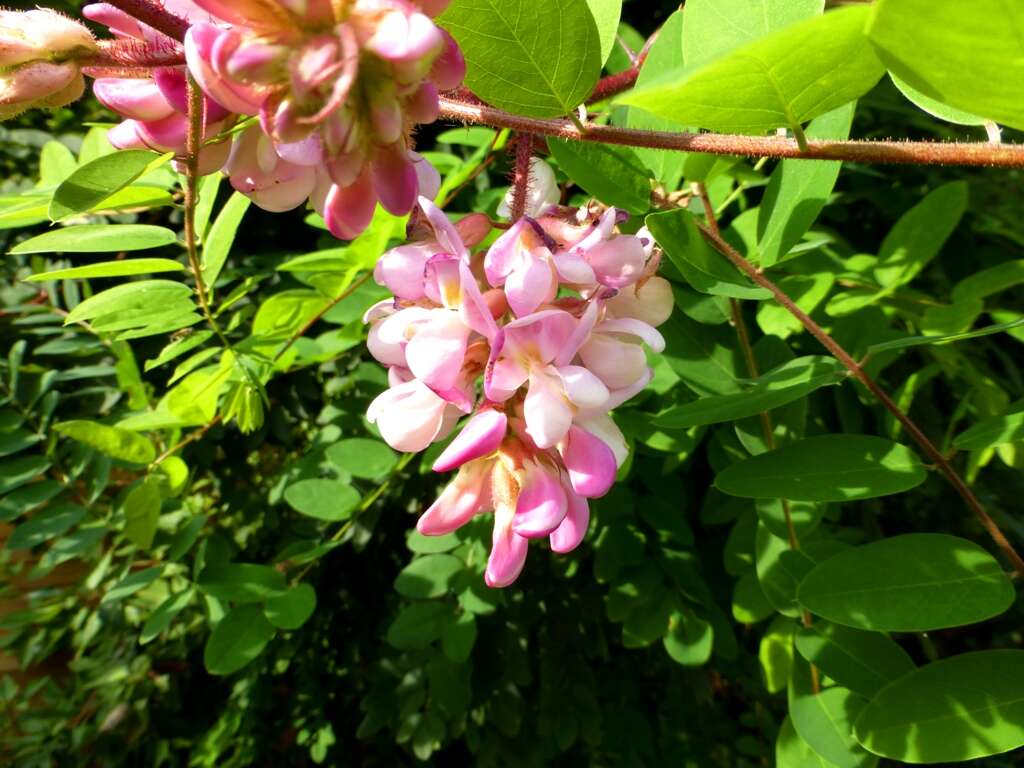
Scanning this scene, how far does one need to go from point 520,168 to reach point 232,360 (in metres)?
0.58

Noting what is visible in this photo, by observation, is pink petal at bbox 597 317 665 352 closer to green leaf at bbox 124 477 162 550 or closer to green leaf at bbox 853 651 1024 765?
green leaf at bbox 853 651 1024 765

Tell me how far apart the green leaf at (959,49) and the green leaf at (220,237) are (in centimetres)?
75

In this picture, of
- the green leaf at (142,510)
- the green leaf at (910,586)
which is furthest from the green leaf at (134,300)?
the green leaf at (910,586)

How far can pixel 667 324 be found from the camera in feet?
2.79

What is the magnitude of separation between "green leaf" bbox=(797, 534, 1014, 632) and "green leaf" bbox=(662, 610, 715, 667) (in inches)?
20.6

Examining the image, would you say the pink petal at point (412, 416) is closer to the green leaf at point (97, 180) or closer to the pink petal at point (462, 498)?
the pink petal at point (462, 498)

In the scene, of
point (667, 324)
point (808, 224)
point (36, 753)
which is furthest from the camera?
point (36, 753)

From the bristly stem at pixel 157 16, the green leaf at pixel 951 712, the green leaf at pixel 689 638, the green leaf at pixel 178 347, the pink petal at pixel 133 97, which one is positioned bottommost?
the green leaf at pixel 689 638

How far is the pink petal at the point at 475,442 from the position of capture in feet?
1.66

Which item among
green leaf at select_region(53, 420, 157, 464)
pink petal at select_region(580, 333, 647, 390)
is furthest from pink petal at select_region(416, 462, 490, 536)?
green leaf at select_region(53, 420, 157, 464)

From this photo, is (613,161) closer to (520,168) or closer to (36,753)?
(520,168)

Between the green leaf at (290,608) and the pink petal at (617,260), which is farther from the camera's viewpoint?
the green leaf at (290,608)

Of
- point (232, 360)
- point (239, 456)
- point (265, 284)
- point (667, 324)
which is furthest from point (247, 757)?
point (667, 324)

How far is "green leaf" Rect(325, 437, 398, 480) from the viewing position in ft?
3.76
